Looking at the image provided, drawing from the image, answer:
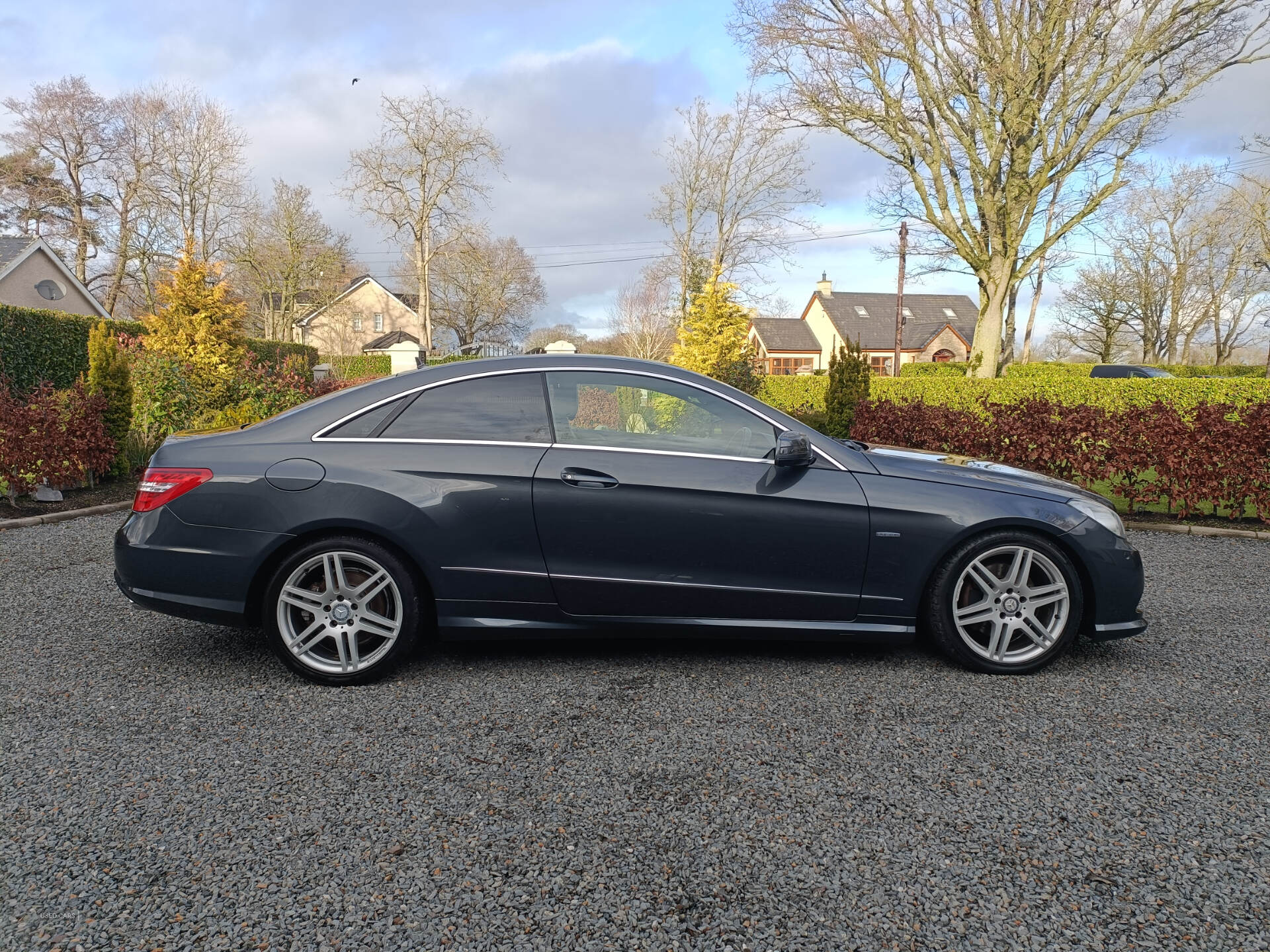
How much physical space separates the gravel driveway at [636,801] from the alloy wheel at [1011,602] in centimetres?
22

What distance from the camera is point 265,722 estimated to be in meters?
3.10

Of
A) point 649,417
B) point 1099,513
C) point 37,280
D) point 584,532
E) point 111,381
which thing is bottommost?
point 584,532

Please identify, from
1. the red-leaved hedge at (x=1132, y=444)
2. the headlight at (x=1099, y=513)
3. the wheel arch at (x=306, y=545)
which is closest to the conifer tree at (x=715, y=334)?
the red-leaved hedge at (x=1132, y=444)

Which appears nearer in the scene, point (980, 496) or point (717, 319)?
point (980, 496)

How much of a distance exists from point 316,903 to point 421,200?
44.5m

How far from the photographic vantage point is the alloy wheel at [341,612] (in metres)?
3.44

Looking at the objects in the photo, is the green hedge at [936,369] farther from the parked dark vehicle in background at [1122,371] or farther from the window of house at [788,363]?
the window of house at [788,363]

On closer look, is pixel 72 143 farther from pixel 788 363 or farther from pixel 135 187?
pixel 788 363

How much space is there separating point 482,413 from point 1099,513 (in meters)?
2.93

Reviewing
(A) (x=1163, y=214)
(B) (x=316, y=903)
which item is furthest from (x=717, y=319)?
(A) (x=1163, y=214)

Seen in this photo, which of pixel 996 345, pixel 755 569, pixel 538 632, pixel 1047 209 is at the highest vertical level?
pixel 1047 209

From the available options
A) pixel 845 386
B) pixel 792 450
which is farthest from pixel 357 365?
pixel 792 450

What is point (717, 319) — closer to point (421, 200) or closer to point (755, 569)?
point (755, 569)

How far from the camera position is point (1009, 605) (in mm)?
3629
